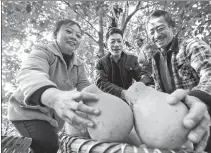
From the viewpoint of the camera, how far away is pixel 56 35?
2193 mm

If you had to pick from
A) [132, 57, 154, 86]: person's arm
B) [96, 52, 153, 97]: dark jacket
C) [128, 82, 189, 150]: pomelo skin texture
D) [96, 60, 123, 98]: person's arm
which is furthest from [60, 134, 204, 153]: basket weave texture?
[96, 52, 153, 97]: dark jacket

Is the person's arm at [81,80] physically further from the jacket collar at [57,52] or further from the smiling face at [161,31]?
the smiling face at [161,31]

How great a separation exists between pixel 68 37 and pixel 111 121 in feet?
4.34

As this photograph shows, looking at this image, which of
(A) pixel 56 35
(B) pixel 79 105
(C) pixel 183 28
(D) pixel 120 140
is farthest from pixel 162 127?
(C) pixel 183 28

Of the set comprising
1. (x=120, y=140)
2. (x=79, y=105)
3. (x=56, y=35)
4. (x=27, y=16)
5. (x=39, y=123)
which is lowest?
(x=39, y=123)

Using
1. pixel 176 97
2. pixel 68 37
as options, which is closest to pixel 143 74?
pixel 68 37

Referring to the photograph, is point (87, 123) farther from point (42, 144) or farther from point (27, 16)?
point (27, 16)

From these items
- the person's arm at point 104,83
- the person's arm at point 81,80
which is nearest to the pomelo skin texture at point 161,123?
the person's arm at point 104,83

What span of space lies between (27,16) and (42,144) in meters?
1.84

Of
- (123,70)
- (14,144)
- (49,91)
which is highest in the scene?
(49,91)

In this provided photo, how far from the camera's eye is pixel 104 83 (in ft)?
7.46

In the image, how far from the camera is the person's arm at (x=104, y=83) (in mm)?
2020

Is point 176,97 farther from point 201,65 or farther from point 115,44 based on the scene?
point 115,44

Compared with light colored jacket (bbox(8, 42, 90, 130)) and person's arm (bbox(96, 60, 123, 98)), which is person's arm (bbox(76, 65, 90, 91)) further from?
person's arm (bbox(96, 60, 123, 98))
